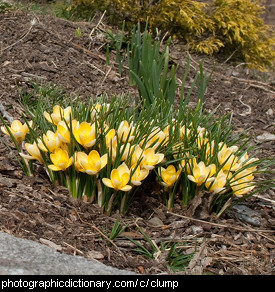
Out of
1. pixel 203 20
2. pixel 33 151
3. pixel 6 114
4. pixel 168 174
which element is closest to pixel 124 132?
pixel 168 174

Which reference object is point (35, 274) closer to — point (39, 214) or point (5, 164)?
point (39, 214)

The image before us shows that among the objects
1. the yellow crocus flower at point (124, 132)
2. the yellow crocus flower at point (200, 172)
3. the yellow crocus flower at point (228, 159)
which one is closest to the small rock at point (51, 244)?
the yellow crocus flower at point (124, 132)

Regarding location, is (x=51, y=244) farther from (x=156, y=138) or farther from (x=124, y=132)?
(x=156, y=138)

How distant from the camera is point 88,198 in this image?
2084 mm

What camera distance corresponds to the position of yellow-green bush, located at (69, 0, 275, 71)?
5.36 meters

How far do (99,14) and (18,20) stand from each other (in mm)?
1259

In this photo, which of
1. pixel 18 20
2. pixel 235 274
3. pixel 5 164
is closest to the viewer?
pixel 235 274

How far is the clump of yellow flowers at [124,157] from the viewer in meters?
1.95

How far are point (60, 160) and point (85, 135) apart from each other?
0.15m

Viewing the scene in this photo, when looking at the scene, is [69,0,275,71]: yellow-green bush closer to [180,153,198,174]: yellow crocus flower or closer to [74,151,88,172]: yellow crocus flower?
[180,153,198,174]: yellow crocus flower

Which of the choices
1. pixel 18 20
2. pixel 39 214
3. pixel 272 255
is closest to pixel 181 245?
pixel 272 255

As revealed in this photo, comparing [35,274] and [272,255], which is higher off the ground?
[35,274]
